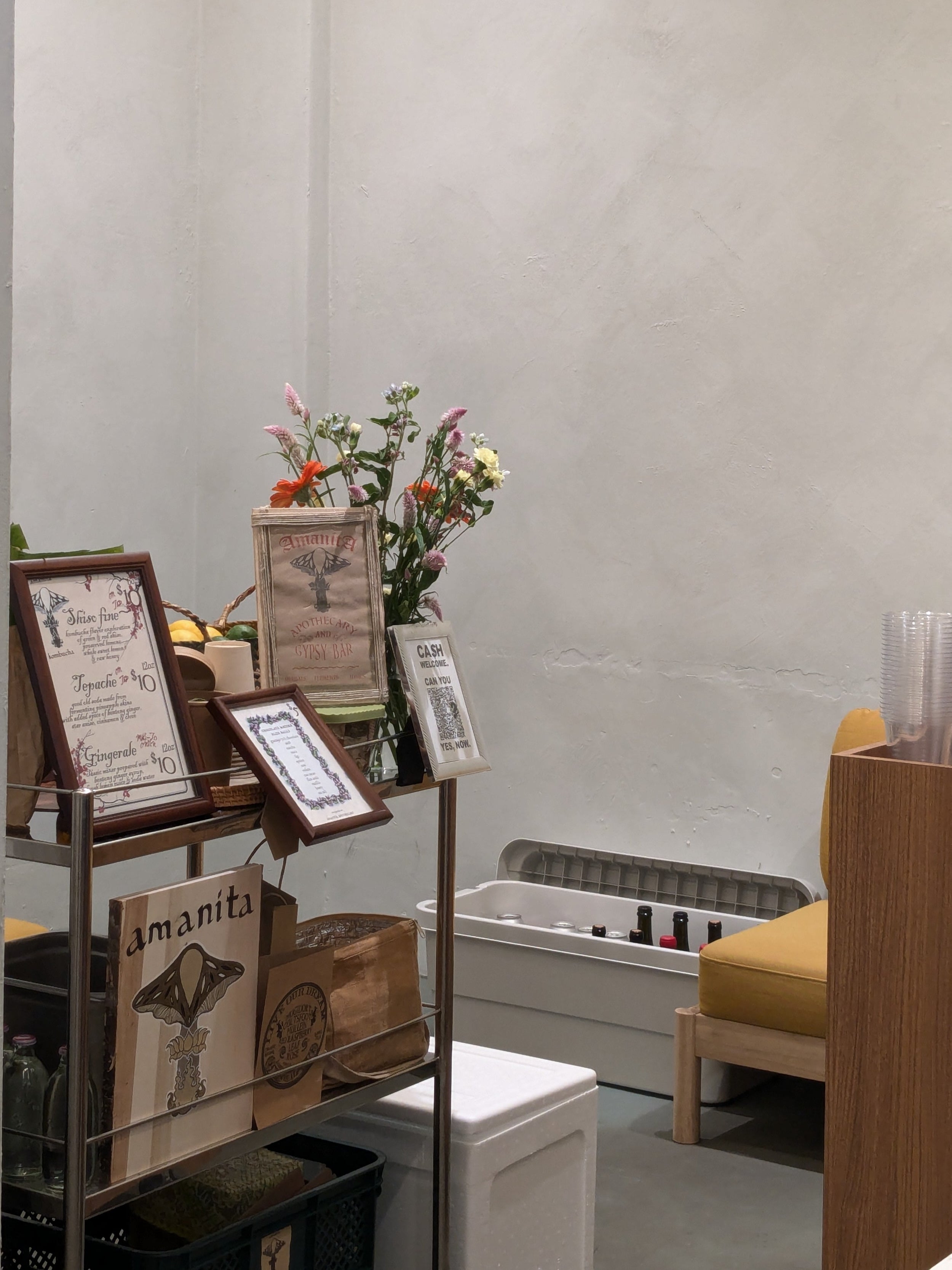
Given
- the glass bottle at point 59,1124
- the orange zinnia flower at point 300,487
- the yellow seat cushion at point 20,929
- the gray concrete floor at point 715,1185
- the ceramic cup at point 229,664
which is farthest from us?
the yellow seat cushion at point 20,929

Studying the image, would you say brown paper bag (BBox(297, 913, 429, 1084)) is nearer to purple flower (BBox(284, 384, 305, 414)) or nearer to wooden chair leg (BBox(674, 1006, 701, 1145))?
purple flower (BBox(284, 384, 305, 414))

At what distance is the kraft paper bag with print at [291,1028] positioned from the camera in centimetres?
187

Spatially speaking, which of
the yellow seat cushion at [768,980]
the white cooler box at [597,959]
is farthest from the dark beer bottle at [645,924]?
the yellow seat cushion at [768,980]

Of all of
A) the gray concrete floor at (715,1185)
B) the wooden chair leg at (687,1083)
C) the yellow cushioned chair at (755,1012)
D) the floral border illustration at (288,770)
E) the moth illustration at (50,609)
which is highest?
the moth illustration at (50,609)

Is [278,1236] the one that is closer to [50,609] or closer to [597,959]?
[50,609]

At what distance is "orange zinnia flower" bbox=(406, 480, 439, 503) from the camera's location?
213cm

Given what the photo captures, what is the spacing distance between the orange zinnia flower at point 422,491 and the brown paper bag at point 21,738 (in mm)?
702

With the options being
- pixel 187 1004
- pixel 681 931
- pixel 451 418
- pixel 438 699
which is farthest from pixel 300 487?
pixel 681 931

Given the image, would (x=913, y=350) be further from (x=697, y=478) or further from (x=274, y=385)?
(x=274, y=385)

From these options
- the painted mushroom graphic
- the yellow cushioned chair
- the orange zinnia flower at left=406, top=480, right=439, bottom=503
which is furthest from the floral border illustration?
the yellow cushioned chair

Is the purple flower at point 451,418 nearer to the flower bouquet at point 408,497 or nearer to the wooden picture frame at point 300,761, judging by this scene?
the flower bouquet at point 408,497

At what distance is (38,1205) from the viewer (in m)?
1.66

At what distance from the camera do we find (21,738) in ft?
5.42

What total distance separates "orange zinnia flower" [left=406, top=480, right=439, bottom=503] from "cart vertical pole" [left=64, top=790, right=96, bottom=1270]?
0.78m
